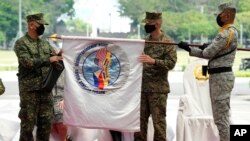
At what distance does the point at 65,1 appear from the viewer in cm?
2698

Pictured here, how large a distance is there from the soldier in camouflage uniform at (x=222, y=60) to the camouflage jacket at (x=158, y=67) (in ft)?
0.86

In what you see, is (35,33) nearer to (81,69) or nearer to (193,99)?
(81,69)

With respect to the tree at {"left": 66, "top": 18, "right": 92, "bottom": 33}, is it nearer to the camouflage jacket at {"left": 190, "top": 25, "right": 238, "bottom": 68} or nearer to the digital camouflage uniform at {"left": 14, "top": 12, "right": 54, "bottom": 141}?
the digital camouflage uniform at {"left": 14, "top": 12, "right": 54, "bottom": 141}

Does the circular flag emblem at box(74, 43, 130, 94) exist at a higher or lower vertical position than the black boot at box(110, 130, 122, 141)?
higher

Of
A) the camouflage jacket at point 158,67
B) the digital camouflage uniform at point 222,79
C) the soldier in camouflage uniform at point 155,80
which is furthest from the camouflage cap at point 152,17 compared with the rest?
the digital camouflage uniform at point 222,79

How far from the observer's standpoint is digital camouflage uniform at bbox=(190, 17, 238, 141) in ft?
14.0

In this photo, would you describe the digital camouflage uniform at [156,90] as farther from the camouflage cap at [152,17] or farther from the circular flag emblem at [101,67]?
the circular flag emblem at [101,67]

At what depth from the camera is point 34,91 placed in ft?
15.0

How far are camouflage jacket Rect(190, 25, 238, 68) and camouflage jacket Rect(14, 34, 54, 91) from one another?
1.06m

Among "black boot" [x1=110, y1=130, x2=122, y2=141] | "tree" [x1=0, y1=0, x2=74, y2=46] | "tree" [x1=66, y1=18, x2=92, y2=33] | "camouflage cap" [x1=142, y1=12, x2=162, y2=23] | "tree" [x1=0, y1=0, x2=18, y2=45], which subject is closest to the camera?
Answer: "camouflage cap" [x1=142, y1=12, x2=162, y2=23]

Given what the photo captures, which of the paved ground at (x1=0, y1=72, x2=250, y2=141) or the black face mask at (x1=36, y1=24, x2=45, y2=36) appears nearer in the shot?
the black face mask at (x1=36, y1=24, x2=45, y2=36)

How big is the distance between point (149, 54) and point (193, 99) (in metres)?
0.77

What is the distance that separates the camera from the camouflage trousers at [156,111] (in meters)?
4.67

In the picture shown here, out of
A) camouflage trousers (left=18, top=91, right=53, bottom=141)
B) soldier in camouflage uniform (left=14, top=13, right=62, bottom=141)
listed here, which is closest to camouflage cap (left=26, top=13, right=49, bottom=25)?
soldier in camouflage uniform (left=14, top=13, right=62, bottom=141)
